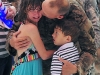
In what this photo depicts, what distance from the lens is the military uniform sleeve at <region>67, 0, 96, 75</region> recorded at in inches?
44.8

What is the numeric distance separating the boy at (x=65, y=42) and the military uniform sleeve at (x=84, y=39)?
3 cm

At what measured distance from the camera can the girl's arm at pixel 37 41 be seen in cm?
117

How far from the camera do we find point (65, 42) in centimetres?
113

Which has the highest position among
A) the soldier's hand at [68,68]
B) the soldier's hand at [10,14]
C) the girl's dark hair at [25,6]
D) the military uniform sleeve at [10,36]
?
the girl's dark hair at [25,6]

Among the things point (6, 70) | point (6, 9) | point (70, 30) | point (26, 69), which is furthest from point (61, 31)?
point (6, 70)

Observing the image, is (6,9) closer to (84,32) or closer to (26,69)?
(26,69)

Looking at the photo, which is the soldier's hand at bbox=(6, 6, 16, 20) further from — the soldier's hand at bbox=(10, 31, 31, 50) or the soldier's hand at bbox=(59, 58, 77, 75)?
the soldier's hand at bbox=(59, 58, 77, 75)

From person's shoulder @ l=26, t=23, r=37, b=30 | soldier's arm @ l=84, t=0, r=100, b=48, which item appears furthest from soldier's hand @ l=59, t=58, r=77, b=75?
soldier's arm @ l=84, t=0, r=100, b=48

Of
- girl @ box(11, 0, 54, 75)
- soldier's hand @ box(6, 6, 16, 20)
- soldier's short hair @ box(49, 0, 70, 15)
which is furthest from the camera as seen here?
soldier's hand @ box(6, 6, 16, 20)

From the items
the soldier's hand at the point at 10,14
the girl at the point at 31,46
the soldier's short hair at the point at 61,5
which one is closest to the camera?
the soldier's short hair at the point at 61,5

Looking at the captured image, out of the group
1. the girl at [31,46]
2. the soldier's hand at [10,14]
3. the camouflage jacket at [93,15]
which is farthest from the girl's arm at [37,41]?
the camouflage jacket at [93,15]

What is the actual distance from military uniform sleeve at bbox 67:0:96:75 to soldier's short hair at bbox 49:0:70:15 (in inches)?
2.9

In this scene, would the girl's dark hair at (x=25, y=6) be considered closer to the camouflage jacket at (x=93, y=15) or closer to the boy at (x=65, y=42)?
the boy at (x=65, y=42)

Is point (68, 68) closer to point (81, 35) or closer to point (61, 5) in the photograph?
point (81, 35)
